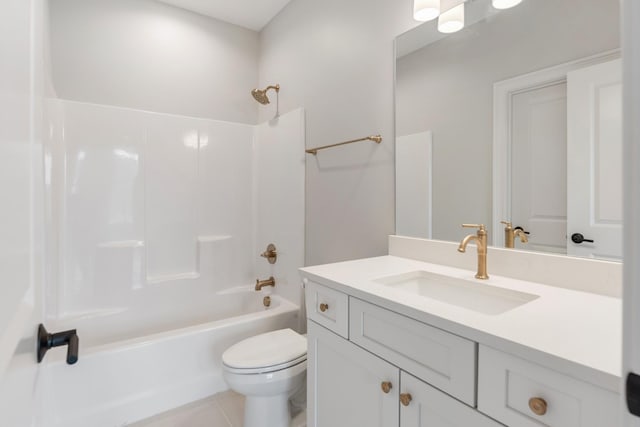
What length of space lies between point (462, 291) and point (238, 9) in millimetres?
2629

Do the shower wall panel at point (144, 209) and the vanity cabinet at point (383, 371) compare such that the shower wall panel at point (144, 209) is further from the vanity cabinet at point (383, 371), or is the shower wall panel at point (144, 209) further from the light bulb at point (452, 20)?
the light bulb at point (452, 20)

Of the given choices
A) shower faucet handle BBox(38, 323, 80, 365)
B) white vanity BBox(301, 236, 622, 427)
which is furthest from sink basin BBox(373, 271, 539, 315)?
shower faucet handle BBox(38, 323, 80, 365)

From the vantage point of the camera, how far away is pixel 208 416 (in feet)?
5.96

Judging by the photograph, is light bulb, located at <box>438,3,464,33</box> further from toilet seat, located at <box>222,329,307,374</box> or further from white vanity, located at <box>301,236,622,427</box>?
toilet seat, located at <box>222,329,307,374</box>

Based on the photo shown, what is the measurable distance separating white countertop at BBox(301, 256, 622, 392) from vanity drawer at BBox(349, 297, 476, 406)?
0.03m

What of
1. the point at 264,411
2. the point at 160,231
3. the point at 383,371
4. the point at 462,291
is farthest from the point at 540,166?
the point at 160,231

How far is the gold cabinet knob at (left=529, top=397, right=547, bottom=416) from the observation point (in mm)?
607

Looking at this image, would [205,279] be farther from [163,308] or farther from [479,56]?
[479,56]

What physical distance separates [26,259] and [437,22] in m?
1.62

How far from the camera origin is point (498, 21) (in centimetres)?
123

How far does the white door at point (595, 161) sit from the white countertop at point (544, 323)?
0.18 meters

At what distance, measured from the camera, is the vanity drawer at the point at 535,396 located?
554 millimetres

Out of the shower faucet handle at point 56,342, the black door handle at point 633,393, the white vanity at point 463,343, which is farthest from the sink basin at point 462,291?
the shower faucet handle at point 56,342

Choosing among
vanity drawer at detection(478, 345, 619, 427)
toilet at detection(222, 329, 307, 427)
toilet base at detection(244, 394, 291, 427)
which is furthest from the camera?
toilet base at detection(244, 394, 291, 427)
